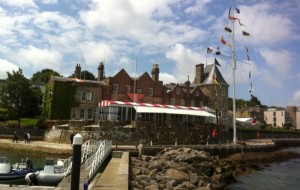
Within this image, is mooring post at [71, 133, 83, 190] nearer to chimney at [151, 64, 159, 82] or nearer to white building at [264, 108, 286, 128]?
chimney at [151, 64, 159, 82]

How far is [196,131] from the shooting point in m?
44.7

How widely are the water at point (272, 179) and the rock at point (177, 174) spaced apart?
3.71 metres

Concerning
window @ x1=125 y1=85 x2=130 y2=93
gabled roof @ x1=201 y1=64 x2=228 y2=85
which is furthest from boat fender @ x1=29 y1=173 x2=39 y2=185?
gabled roof @ x1=201 y1=64 x2=228 y2=85

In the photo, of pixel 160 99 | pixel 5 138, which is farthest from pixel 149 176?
pixel 160 99

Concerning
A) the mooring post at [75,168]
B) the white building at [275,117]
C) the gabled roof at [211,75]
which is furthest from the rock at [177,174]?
the white building at [275,117]

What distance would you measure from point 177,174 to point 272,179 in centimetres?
1052

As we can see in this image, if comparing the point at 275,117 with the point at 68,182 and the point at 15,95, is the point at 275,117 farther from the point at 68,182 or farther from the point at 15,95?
the point at 68,182

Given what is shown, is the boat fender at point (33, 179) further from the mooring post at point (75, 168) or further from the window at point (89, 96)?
the window at point (89, 96)

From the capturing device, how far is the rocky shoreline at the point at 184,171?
19.7m

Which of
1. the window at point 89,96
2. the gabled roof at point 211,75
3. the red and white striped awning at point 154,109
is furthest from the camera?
the gabled roof at point 211,75

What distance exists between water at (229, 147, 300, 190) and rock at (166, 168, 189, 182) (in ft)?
12.2

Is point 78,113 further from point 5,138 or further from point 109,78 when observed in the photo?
point 5,138

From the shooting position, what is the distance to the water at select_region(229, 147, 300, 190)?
80.9 ft

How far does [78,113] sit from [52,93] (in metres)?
4.87
